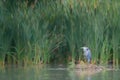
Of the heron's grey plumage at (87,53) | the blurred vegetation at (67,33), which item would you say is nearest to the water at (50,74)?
the heron's grey plumage at (87,53)

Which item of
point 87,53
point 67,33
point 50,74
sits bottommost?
point 50,74

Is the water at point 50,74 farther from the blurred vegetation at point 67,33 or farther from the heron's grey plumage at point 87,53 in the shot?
the blurred vegetation at point 67,33

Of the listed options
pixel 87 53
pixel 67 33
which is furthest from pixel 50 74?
pixel 67 33

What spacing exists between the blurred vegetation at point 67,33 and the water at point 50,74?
866 millimetres

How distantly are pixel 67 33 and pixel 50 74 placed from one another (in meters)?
2.99

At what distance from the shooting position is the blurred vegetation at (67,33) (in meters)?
15.8

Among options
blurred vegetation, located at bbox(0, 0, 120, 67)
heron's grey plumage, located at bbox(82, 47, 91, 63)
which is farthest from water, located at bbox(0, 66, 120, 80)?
blurred vegetation, located at bbox(0, 0, 120, 67)

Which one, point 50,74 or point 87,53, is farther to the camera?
point 87,53

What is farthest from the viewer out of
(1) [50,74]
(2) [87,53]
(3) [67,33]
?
(3) [67,33]

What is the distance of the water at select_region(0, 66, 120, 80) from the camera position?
12.7 m

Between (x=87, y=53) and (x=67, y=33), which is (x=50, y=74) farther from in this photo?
(x=67, y=33)

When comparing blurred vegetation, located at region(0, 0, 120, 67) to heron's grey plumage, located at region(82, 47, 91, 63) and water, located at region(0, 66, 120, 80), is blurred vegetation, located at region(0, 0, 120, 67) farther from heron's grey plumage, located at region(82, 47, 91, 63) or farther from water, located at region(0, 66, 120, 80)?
water, located at region(0, 66, 120, 80)

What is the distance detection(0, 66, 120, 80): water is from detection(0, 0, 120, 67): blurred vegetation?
866mm

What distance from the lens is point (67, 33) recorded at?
1622 centimetres
